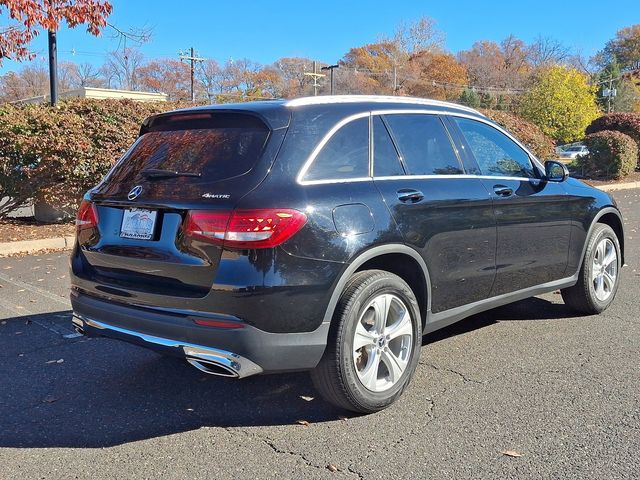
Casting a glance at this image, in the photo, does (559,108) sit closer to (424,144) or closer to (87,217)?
(424,144)

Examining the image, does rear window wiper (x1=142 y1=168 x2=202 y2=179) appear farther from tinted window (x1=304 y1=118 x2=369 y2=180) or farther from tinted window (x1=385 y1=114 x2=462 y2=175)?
tinted window (x1=385 y1=114 x2=462 y2=175)

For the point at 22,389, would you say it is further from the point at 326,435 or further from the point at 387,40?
the point at 387,40

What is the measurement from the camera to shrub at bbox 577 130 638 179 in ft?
63.5

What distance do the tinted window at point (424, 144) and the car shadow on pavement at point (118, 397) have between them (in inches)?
58.6

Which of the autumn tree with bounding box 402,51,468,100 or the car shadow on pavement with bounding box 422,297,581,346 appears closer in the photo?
the car shadow on pavement with bounding box 422,297,581,346

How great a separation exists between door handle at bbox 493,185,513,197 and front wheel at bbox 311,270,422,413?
121cm

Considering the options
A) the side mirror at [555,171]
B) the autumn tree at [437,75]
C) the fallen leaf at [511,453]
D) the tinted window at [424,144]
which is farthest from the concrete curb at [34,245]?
the autumn tree at [437,75]

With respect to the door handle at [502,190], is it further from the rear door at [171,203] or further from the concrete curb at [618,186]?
the concrete curb at [618,186]

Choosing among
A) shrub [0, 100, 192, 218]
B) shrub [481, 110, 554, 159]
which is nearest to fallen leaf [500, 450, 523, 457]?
shrub [0, 100, 192, 218]

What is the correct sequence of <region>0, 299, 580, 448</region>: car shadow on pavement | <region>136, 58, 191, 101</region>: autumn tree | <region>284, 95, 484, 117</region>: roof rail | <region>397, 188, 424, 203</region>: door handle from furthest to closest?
<region>136, 58, 191, 101</region>: autumn tree, <region>397, 188, 424, 203</region>: door handle, <region>284, 95, 484, 117</region>: roof rail, <region>0, 299, 580, 448</region>: car shadow on pavement

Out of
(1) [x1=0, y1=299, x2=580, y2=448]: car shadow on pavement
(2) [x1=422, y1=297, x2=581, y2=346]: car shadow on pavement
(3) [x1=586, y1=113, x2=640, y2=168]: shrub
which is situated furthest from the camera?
(3) [x1=586, y1=113, x2=640, y2=168]: shrub

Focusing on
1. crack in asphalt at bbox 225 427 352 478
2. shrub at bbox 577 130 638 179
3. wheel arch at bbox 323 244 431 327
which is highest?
shrub at bbox 577 130 638 179

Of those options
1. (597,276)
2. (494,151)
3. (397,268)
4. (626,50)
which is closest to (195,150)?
(397,268)

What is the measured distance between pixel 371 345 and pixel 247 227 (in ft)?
3.43
